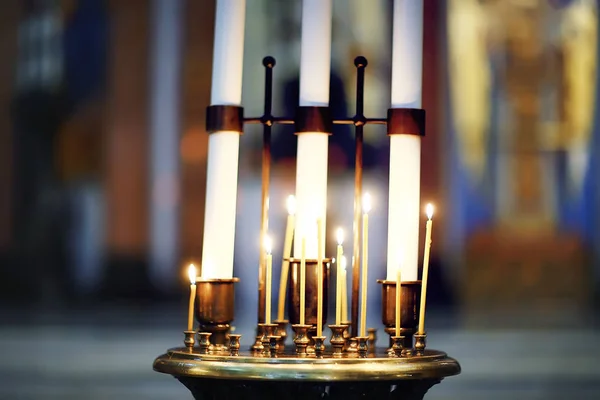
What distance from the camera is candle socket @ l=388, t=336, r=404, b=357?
5.10ft

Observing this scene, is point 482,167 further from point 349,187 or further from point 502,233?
point 349,187

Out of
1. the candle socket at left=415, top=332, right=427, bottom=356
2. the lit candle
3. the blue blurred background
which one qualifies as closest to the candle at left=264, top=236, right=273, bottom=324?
the lit candle

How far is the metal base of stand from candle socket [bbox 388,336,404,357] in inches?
0.7

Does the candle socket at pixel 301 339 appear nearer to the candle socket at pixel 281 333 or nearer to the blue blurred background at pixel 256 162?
the candle socket at pixel 281 333

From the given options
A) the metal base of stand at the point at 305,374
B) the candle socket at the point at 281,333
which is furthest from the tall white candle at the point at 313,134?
the metal base of stand at the point at 305,374

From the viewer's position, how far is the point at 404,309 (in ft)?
5.43

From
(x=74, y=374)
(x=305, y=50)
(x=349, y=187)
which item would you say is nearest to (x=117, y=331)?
(x=74, y=374)

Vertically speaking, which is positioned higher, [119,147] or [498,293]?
[119,147]

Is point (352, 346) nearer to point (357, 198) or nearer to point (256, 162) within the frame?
point (357, 198)

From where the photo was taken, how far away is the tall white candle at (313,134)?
1.70 m

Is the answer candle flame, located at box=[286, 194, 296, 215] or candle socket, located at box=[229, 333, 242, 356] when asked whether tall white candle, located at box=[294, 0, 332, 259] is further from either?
candle socket, located at box=[229, 333, 242, 356]

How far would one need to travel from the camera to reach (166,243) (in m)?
5.77

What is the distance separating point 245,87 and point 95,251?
124cm

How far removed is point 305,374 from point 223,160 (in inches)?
17.5
